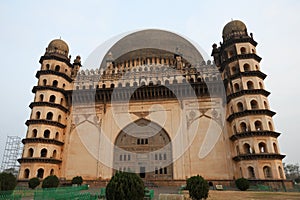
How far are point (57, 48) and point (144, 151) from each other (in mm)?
15899

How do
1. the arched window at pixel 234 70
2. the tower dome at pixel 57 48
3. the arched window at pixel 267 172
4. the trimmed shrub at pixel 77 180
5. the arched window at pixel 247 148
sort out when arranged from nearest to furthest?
the arched window at pixel 267 172 → the arched window at pixel 247 148 → the trimmed shrub at pixel 77 180 → the arched window at pixel 234 70 → the tower dome at pixel 57 48

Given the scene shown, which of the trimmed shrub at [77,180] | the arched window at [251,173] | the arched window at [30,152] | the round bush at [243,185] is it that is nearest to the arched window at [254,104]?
the arched window at [251,173]

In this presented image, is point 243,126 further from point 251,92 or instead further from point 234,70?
point 234,70

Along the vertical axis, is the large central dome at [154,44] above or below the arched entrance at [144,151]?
above

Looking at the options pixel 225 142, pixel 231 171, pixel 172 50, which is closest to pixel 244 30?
pixel 172 50

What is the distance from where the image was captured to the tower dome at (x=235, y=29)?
951 inches

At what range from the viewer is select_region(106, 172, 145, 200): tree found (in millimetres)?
8266

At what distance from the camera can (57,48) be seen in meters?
26.5

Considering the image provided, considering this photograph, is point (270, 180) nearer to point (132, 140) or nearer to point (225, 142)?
point (225, 142)

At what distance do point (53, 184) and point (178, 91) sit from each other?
14.4m

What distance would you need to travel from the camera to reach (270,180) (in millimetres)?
17859

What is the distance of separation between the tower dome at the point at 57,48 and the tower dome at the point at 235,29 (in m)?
19.0

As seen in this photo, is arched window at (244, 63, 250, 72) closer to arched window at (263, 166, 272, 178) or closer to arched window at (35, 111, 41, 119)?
arched window at (263, 166, 272, 178)

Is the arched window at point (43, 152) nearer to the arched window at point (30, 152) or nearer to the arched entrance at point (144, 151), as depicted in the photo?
the arched window at point (30, 152)
